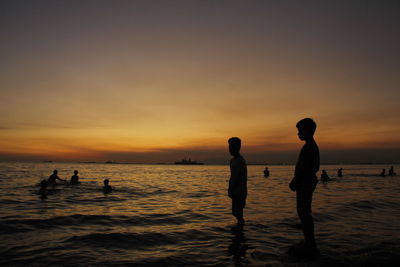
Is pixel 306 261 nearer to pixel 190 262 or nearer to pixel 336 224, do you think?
pixel 190 262

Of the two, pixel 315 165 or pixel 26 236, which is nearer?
pixel 315 165

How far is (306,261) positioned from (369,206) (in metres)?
12.1

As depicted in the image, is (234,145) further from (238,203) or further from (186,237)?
(186,237)

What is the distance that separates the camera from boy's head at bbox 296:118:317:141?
6184mm

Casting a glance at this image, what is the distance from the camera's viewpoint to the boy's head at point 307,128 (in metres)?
6.18

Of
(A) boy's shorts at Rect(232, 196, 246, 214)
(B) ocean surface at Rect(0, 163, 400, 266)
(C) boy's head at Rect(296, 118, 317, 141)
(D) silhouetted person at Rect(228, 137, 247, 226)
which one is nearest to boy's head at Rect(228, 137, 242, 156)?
(D) silhouetted person at Rect(228, 137, 247, 226)

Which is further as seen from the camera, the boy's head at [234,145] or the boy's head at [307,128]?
the boy's head at [234,145]

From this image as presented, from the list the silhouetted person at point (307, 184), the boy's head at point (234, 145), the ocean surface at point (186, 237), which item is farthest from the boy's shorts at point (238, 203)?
the silhouetted person at point (307, 184)

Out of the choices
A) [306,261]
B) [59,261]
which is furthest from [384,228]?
[59,261]

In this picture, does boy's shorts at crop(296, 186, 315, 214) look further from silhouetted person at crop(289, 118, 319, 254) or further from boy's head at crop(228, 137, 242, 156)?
boy's head at crop(228, 137, 242, 156)

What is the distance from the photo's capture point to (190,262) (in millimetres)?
6086

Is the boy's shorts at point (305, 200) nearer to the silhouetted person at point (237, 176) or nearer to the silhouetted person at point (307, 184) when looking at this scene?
the silhouetted person at point (307, 184)

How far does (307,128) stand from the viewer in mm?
6203

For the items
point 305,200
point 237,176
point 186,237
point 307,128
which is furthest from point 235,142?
point 186,237
